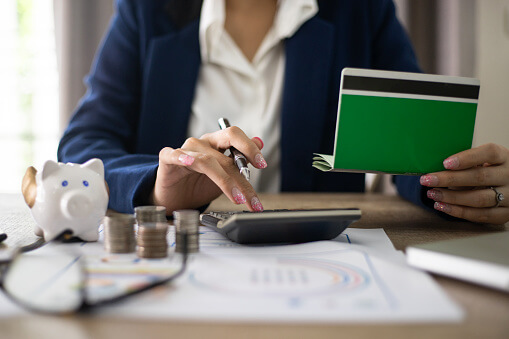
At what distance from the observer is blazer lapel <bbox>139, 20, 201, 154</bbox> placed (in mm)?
1164

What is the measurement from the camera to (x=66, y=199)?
54 centimetres

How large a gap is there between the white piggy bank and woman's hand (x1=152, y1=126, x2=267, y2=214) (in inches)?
5.3

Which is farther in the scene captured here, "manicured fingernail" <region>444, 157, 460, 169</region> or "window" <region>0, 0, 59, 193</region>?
"window" <region>0, 0, 59, 193</region>

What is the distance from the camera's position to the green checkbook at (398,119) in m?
0.62

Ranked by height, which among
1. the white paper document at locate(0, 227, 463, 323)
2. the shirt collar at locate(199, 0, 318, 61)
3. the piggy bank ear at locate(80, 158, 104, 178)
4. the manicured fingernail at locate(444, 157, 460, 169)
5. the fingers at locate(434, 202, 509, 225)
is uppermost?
the shirt collar at locate(199, 0, 318, 61)

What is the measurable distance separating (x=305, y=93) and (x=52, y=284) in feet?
2.93

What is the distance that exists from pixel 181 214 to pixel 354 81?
0.28 m

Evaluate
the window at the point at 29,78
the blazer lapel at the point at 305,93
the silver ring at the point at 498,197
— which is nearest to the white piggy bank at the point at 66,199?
the silver ring at the point at 498,197

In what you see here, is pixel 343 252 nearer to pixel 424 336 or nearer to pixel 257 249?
pixel 257 249

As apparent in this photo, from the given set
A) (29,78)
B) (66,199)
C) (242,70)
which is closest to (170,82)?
(242,70)

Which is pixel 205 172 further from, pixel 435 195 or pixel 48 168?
pixel 435 195

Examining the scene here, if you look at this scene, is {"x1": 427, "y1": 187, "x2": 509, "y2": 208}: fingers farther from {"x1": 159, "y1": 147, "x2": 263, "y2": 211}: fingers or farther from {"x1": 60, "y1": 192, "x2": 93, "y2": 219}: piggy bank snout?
{"x1": 60, "y1": 192, "x2": 93, "y2": 219}: piggy bank snout

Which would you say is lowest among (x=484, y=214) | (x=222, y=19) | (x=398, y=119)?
(x=484, y=214)

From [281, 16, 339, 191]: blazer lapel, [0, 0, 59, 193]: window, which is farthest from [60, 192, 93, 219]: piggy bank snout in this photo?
[0, 0, 59, 193]: window
